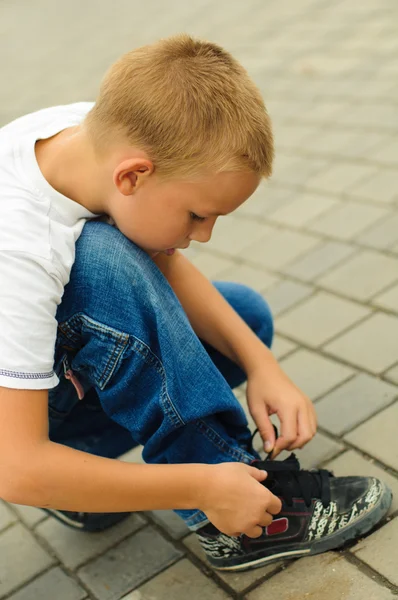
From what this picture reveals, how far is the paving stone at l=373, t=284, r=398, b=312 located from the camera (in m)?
2.72

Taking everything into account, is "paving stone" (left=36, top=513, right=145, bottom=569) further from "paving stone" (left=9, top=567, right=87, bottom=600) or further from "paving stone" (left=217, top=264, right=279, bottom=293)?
"paving stone" (left=217, top=264, right=279, bottom=293)

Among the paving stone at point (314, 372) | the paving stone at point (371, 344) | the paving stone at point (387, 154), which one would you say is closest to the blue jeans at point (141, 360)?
the paving stone at point (314, 372)

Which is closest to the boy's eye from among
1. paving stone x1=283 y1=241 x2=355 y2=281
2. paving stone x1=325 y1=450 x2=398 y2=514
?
paving stone x1=325 y1=450 x2=398 y2=514

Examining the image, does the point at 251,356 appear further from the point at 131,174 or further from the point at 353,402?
the point at 131,174

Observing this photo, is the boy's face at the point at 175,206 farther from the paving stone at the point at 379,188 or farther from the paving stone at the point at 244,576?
the paving stone at the point at 379,188

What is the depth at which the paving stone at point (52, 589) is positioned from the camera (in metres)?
1.97

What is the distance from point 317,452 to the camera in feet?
7.26

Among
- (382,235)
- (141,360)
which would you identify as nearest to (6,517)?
(141,360)

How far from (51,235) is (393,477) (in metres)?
1.04

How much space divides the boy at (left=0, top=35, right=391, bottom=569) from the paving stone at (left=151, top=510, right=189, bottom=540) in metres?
0.18

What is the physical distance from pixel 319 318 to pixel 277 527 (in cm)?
106

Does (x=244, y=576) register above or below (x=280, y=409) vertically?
below

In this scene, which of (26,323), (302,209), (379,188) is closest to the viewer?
(26,323)

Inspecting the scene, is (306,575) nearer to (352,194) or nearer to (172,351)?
(172,351)
